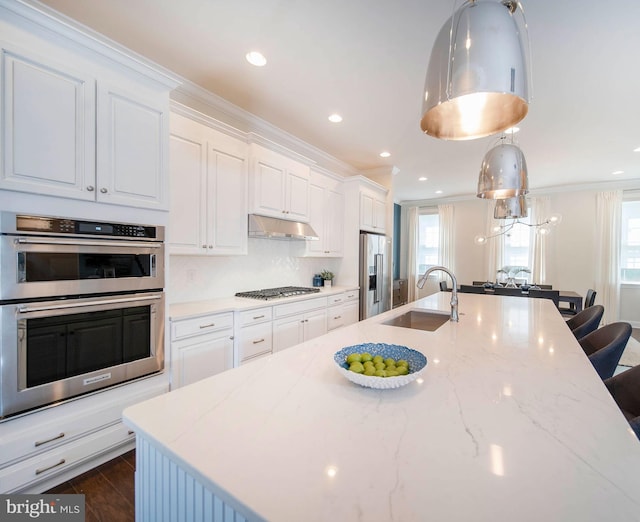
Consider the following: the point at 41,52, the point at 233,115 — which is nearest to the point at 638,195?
the point at 233,115

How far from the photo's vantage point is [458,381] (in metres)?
1.08

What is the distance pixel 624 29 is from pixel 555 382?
7.68ft

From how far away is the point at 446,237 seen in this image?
7.29m

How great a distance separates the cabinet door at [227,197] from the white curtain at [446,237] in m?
5.78

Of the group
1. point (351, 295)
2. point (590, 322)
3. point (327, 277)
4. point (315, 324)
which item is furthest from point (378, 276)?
point (590, 322)

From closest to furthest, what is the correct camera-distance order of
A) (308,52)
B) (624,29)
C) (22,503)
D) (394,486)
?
(394,486), (22,503), (624,29), (308,52)

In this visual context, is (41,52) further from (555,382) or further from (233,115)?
(555,382)

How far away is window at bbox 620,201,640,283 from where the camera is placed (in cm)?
566

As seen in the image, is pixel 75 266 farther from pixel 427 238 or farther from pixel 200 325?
pixel 427 238

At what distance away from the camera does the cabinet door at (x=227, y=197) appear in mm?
2584

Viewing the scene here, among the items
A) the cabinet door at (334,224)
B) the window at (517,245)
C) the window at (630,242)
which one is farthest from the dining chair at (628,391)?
the window at (630,242)

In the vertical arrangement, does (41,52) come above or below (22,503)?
above

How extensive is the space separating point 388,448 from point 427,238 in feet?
24.7

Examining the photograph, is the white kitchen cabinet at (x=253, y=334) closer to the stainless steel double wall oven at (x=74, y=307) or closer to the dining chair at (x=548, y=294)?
the stainless steel double wall oven at (x=74, y=307)
